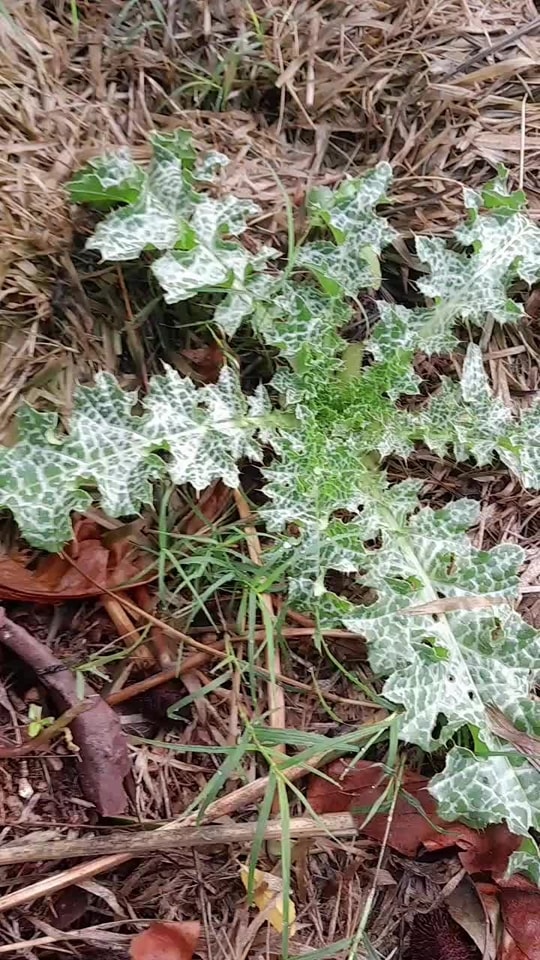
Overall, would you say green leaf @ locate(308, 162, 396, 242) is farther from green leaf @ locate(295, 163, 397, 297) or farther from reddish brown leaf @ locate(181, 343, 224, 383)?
reddish brown leaf @ locate(181, 343, 224, 383)

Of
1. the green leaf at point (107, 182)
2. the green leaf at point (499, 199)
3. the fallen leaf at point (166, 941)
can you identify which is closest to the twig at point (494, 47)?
the green leaf at point (499, 199)

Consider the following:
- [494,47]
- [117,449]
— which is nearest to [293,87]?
[494,47]

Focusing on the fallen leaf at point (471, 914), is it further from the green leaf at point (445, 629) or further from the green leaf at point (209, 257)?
the green leaf at point (209, 257)

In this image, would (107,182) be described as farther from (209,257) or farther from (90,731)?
(90,731)

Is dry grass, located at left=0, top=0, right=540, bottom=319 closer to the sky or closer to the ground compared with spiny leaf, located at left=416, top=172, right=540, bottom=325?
closer to the sky

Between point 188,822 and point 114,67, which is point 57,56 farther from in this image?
point 188,822

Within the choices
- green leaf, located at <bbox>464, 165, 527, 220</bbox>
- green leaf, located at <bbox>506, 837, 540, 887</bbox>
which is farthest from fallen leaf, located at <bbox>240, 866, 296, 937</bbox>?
green leaf, located at <bbox>464, 165, 527, 220</bbox>

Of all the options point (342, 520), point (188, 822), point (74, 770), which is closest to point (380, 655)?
point (342, 520)
